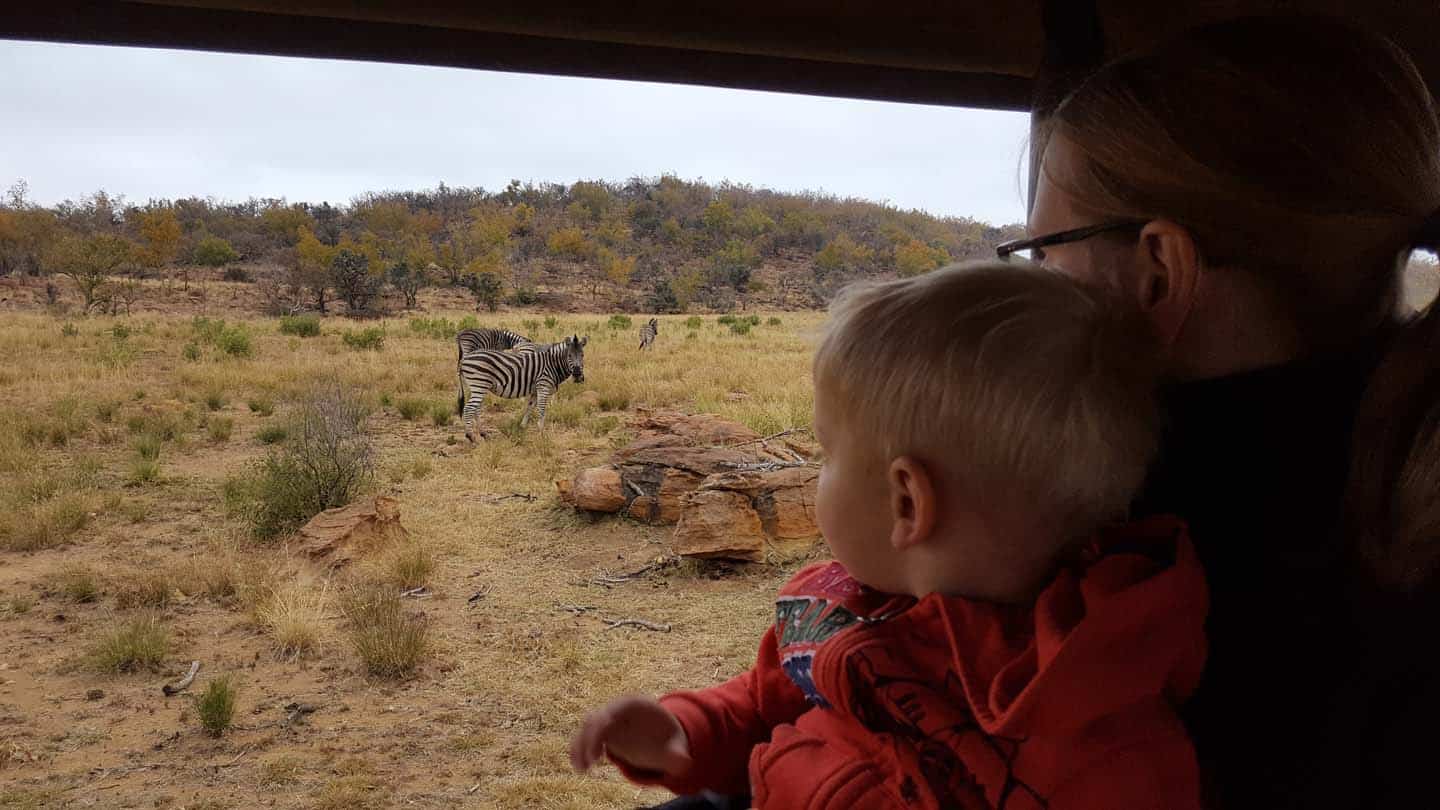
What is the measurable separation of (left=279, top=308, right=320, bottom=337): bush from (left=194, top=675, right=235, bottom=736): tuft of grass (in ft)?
32.8

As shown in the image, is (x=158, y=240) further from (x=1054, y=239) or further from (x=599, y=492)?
(x=1054, y=239)

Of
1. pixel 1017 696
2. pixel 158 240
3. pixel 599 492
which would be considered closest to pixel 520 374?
pixel 599 492

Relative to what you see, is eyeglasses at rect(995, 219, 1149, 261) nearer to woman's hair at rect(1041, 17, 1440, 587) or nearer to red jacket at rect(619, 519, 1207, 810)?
woman's hair at rect(1041, 17, 1440, 587)

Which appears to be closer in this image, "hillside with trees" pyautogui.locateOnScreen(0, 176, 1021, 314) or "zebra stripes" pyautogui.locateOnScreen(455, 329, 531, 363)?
"zebra stripes" pyautogui.locateOnScreen(455, 329, 531, 363)

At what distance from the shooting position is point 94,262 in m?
14.0

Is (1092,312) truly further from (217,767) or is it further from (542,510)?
(542,510)

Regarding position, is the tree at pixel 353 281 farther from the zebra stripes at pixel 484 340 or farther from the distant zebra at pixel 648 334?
the zebra stripes at pixel 484 340

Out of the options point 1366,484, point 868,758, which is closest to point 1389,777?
point 1366,484

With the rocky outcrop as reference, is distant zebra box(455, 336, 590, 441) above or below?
above

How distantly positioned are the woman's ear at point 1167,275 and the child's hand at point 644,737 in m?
0.59

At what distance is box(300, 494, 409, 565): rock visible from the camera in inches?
203

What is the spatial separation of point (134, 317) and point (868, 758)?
15.3 metres

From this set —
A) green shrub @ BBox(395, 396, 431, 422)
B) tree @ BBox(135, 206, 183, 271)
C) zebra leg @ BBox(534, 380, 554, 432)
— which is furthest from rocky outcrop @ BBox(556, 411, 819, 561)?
tree @ BBox(135, 206, 183, 271)

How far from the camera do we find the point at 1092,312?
81 cm
